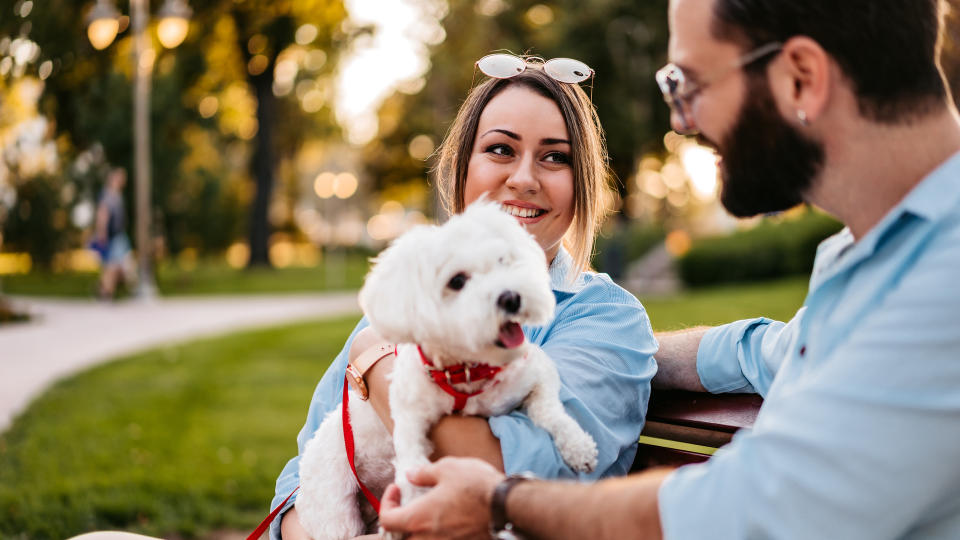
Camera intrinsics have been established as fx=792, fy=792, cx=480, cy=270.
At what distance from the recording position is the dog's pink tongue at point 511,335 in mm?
1860

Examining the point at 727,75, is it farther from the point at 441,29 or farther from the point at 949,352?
the point at 441,29

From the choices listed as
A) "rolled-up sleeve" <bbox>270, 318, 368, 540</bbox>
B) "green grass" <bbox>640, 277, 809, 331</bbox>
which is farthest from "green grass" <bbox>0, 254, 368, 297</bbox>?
"rolled-up sleeve" <bbox>270, 318, 368, 540</bbox>

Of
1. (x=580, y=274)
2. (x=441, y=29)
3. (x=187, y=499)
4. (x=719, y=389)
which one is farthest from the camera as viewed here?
(x=441, y=29)

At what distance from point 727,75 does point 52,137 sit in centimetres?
577

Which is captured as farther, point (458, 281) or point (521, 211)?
point (521, 211)

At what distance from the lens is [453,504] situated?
5.24ft

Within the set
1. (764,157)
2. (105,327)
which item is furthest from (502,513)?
(105,327)

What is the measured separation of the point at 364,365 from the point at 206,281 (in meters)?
20.8

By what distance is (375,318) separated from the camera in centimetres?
193

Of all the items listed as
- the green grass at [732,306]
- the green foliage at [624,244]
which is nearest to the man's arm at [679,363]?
the green grass at [732,306]

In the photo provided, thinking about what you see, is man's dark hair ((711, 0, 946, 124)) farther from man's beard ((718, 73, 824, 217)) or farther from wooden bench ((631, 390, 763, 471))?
wooden bench ((631, 390, 763, 471))

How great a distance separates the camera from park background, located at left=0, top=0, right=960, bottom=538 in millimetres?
5012

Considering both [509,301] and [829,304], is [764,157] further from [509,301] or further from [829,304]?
[509,301]

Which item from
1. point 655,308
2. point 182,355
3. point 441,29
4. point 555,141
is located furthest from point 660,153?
point 555,141
